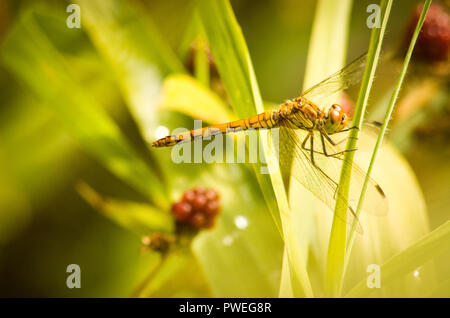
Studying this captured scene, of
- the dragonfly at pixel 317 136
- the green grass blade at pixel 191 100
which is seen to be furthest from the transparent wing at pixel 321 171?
the green grass blade at pixel 191 100

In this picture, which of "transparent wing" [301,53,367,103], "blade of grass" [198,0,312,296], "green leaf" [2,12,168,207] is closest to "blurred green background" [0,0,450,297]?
"green leaf" [2,12,168,207]

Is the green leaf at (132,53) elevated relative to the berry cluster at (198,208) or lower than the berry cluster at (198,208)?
elevated

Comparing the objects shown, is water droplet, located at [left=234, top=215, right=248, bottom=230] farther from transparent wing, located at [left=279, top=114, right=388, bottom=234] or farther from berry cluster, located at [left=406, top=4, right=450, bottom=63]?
berry cluster, located at [left=406, top=4, right=450, bottom=63]

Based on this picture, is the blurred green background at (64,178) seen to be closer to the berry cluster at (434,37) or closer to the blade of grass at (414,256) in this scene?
the berry cluster at (434,37)

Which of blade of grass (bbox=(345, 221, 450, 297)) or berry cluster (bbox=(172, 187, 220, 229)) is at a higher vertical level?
berry cluster (bbox=(172, 187, 220, 229))

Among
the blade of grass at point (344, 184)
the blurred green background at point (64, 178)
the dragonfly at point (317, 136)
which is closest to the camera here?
the blade of grass at point (344, 184)

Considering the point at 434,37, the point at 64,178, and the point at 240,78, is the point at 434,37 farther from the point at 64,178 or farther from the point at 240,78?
the point at 64,178
